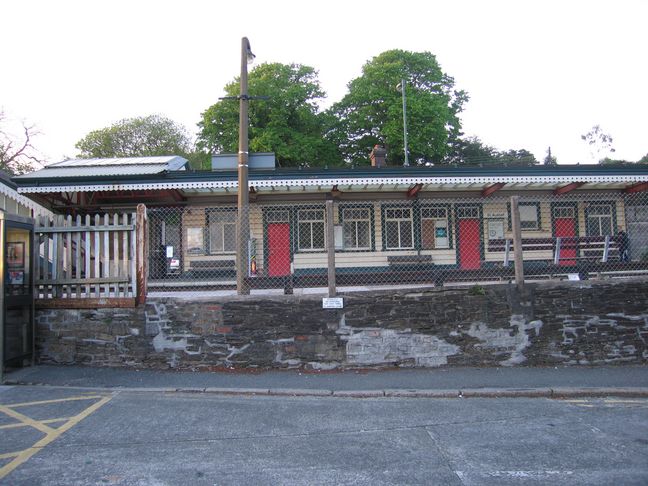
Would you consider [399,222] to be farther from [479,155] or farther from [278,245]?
[479,155]

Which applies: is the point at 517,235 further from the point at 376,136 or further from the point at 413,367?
the point at 376,136

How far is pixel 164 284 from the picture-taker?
277 inches

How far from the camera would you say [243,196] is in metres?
7.51

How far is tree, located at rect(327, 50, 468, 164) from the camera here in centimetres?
3212

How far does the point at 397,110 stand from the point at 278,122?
28.7ft

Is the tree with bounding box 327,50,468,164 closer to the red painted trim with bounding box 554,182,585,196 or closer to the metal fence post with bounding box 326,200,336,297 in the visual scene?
the red painted trim with bounding box 554,182,585,196

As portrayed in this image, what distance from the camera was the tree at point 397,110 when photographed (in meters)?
32.1

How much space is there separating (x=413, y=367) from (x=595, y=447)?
279cm

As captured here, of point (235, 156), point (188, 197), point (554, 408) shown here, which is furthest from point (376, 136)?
point (554, 408)

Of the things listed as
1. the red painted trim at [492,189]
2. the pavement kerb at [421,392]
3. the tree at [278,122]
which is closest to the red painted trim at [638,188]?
the red painted trim at [492,189]

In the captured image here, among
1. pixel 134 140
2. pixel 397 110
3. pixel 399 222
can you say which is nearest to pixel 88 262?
pixel 399 222

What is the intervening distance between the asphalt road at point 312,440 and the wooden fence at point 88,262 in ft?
4.85

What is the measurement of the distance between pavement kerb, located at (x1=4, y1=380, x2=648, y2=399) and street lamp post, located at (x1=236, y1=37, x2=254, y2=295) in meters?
1.75

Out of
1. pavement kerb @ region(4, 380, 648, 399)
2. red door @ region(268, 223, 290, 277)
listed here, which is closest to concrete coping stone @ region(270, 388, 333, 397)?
pavement kerb @ region(4, 380, 648, 399)
